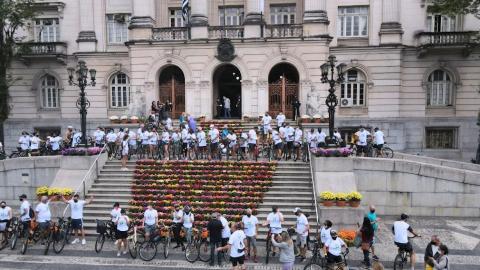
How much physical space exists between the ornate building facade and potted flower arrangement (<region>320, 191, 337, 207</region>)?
12.4m

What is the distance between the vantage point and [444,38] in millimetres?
31562

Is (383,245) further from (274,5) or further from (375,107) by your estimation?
Result: (274,5)

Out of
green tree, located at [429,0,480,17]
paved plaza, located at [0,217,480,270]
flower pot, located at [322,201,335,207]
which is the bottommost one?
paved plaza, located at [0,217,480,270]

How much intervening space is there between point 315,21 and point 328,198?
663 inches

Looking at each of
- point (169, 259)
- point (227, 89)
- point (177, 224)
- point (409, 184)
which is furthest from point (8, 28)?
point (409, 184)

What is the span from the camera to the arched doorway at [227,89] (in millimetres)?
33719

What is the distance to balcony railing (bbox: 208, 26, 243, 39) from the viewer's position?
31141 millimetres

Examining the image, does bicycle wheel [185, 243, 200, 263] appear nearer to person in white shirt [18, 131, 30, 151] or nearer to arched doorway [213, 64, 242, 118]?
person in white shirt [18, 131, 30, 151]

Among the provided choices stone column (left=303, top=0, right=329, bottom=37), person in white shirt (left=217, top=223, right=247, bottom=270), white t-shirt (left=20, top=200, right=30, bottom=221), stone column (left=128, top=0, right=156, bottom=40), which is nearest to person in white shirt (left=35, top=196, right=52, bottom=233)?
white t-shirt (left=20, top=200, right=30, bottom=221)

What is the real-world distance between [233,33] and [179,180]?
14429mm

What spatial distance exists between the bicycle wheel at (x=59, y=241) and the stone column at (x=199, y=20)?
61.5 feet

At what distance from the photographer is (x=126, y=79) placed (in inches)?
1417

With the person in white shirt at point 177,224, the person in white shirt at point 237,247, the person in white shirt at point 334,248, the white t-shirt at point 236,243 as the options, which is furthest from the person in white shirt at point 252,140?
the person in white shirt at point 334,248

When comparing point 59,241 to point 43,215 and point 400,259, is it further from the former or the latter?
point 400,259
